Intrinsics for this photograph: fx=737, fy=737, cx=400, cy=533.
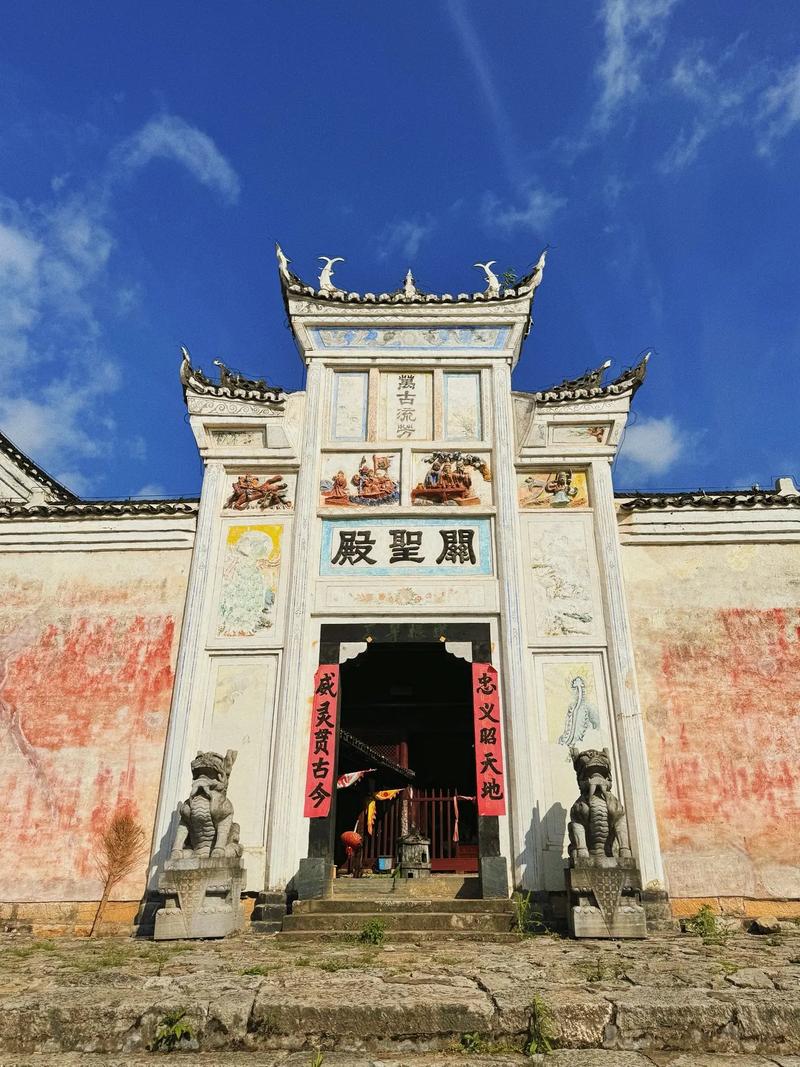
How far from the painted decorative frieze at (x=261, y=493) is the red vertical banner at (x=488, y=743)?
390 centimetres

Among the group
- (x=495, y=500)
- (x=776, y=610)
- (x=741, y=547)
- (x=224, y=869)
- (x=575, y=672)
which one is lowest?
(x=224, y=869)

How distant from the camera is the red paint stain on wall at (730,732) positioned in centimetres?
915

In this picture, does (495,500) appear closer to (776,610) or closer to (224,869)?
(776,610)

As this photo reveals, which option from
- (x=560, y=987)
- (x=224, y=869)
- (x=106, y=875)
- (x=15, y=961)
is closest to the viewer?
(x=560, y=987)

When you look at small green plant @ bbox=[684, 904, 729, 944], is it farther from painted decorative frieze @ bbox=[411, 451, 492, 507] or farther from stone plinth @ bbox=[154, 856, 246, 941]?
painted decorative frieze @ bbox=[411, 451, 492, 507]

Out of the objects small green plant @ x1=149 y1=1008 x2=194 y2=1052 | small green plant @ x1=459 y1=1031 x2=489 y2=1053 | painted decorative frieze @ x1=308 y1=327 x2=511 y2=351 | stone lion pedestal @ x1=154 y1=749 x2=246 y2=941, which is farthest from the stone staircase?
painted decorative frieze @ x1=308 y1=327 x2=511 y2=351

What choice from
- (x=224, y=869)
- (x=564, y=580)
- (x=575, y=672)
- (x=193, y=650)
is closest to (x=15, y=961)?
(x=224, y=869)

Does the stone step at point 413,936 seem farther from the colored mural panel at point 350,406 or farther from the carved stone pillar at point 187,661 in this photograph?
the colored mural panel at point 350,406

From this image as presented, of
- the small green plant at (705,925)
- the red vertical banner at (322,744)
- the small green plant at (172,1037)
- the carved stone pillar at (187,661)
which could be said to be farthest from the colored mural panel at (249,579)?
the small green plant at (172,1037)

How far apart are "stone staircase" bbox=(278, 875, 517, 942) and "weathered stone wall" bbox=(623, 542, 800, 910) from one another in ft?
8.42

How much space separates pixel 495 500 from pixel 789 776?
5343mm

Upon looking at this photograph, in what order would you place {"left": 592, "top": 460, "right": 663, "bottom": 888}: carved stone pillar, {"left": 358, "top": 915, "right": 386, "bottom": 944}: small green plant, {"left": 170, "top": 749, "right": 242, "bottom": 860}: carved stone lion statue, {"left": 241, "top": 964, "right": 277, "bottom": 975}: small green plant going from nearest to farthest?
{"left": 241, "top": 964, "right": 277, "bottom": 975}: small green plant
{"left": 358, "top": 915, "right": 386, "bottom": 944}: small green plant
{"left": 170, "top": 749, "right": 242, "bottom": 860}: carved stone lion statue
{"left": 592, "top": 460, "right": 663, "bottom": 888}: carved stone pillar

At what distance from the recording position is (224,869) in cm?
795

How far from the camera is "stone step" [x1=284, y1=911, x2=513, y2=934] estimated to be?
7.64 metres
